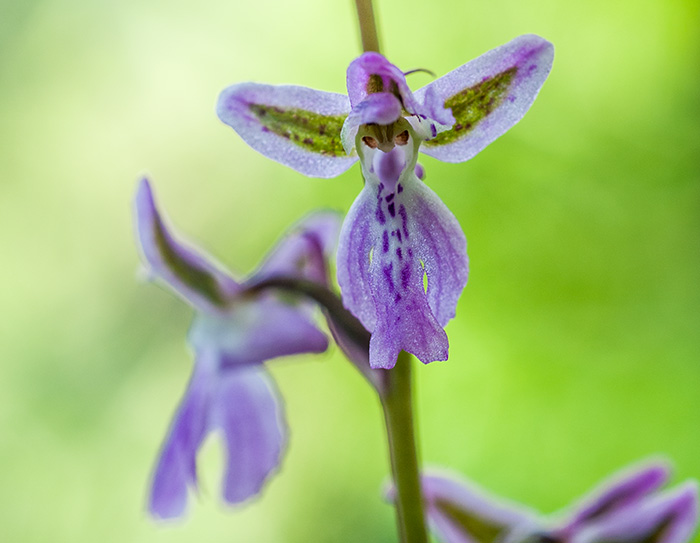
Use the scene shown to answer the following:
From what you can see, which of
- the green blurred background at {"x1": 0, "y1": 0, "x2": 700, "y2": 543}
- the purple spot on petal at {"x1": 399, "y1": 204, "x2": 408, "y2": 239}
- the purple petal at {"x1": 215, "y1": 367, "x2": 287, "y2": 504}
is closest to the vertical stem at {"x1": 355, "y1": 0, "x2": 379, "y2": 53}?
the purple spot on petal at {"x1": 399, "y1": 204, "x2": 408, "y2": 239}

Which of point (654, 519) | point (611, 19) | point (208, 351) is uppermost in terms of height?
point (611, 19)

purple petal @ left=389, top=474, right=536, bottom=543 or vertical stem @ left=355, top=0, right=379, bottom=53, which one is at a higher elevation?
vertical stem @ left=355, top=0, right=379, bottom=53

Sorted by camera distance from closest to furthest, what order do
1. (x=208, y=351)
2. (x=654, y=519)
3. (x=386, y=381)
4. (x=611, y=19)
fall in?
(x=386, y=381) → (x=654, y=519) → (x=208, y=351) → (x=611, y=19)

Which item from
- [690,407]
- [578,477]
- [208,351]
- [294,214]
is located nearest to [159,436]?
[294,214]

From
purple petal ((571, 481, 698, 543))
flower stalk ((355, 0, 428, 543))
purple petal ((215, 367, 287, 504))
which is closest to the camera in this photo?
flower stalk ((355, 0, 428, 543))

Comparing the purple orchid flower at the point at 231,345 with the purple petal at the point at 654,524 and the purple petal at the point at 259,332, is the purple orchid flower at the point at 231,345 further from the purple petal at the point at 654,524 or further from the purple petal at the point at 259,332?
the purple petal at the point at 654,524

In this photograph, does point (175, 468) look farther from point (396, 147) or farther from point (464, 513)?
point (396, 147)

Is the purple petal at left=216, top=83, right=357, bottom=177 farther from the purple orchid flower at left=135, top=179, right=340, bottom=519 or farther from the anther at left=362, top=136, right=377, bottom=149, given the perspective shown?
the purple orchid flower at left=135, top=179, right=340, bottom=519

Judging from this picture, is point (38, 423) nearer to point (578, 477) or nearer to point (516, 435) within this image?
point (516, 435)
